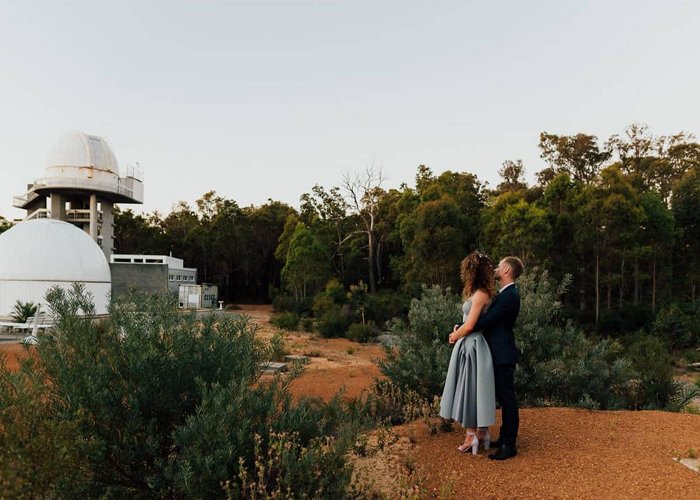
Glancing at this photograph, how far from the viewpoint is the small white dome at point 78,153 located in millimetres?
31891

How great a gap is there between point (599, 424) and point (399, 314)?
18.9m

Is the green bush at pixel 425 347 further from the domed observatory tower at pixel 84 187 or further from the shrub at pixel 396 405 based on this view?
the domed observatory tower at pixel 84 187

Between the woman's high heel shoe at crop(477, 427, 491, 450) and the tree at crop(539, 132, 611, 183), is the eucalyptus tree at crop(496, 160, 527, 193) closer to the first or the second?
the tree at crop(539, 132, 611, 183)

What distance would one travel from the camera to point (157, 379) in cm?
289

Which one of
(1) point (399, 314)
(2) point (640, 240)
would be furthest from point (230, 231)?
(2) point (640, 240)

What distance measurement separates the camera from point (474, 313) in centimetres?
368

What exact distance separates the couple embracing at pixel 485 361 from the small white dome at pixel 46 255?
2057 cm

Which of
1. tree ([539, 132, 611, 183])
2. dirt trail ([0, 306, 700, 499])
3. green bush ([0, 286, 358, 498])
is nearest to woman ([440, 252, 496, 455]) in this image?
dirt trail ([0, 306, 700, 499])

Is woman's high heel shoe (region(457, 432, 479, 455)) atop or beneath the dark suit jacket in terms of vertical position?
beneath

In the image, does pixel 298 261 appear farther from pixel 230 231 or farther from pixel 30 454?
pixel 30 454

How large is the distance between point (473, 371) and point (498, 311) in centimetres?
53

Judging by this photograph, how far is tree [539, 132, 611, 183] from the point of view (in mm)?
30828

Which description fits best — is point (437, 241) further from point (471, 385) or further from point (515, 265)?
point (471, 385)

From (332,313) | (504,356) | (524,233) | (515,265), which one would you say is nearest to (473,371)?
(504,356)
